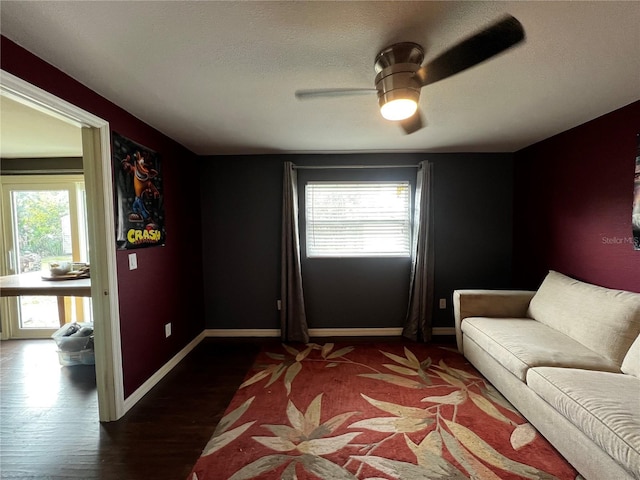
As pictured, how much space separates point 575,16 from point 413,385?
2.53m

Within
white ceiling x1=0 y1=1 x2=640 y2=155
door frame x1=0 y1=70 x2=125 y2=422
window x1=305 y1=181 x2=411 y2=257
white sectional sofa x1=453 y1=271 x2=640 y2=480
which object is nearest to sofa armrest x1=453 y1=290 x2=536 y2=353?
white sectional sofa x1=453 y1=271 x2=640 y2=480

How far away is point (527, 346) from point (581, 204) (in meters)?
1.52

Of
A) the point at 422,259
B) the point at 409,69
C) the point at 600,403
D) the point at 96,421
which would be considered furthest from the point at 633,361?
the point at 96,421

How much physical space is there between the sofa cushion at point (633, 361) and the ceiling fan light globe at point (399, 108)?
1.96 m

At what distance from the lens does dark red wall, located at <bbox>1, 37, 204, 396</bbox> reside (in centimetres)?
162

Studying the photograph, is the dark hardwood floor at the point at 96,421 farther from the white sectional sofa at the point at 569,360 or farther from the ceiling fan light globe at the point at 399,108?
the ceiling fan light globe at the point at 399,108

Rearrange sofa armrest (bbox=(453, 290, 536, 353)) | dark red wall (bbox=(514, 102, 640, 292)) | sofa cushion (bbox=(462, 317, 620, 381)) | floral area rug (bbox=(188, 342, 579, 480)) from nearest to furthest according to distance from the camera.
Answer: floral area rug (bbox=(188, 342, 579, 480)), sofa cushion (bbox=(462, 317, 620, 381)), dark red wall (bbox=(514, 102, 640, 292)), sofa armrest (bbox=(453, 290, 536, 353))

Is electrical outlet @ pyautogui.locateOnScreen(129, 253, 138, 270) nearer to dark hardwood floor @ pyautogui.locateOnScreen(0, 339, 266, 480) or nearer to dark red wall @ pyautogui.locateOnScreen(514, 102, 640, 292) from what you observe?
dark hardwood floor @ pyautogui.locateOnScreen(0, 339, 266, 480)

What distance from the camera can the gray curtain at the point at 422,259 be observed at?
10.9 feet

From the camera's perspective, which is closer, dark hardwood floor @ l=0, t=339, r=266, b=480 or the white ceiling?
the white ceiling

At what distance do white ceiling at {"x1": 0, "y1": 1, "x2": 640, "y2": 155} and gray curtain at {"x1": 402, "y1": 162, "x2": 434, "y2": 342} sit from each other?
921 millimetres

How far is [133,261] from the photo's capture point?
2279 mm

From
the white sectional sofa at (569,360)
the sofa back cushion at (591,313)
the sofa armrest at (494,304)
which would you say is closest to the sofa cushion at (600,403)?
the white sectional sofa at (569,360)

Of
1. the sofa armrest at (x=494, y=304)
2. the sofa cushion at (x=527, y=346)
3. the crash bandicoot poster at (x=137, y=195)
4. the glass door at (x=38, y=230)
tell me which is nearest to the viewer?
the sofa cushion at (x=527, y=346)
